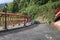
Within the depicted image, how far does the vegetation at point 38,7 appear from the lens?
295 feet

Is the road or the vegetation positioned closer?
the road

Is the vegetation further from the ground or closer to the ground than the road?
closer to the ground

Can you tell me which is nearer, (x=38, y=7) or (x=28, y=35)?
(x=28, y=35)

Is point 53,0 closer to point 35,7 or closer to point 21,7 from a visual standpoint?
point 35,7

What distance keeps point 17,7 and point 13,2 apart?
7.52m

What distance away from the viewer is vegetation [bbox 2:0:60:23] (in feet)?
295

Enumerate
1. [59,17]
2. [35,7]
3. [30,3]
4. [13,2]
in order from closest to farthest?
[59,17], [35,7], [30,3], [13,2]

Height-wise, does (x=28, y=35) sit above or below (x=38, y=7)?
above

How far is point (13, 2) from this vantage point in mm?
115000

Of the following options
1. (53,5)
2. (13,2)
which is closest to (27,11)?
(53,5)

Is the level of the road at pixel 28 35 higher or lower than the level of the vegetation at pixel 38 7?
higher

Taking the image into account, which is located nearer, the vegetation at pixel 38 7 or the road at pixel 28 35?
the road at pixel 28 35

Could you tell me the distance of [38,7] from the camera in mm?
98438

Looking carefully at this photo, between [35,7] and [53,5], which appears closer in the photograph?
[53,5]
